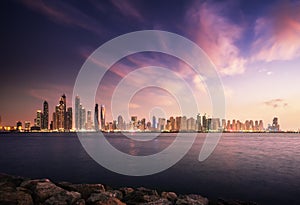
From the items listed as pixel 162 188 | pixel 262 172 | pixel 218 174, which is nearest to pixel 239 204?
pixel 162 188

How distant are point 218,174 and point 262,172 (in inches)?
232

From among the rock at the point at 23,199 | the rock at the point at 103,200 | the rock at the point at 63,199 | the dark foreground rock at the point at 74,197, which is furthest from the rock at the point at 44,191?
the rock at the point at 103,200

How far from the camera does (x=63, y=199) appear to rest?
1177 cm

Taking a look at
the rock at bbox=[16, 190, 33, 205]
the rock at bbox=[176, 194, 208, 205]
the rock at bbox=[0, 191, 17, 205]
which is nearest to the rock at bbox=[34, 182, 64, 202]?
the rock at bbox=[16, 190, 33, 205]

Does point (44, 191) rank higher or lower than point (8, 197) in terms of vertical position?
lower

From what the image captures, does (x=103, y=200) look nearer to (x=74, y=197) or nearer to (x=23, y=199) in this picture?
(x=74, y=197)

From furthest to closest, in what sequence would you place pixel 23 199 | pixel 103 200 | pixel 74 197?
pixel 74 197 → pixel 103 200 → pixel 23 199

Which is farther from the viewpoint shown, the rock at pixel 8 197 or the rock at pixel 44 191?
the rock at pixel 44 191

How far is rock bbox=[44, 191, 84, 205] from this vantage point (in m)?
11.5

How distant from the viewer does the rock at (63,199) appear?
1153cm

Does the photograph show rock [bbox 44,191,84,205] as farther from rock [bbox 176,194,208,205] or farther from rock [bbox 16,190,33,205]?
rock [bbox 176,194,208,205]

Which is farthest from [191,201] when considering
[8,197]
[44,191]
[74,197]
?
[8,197]

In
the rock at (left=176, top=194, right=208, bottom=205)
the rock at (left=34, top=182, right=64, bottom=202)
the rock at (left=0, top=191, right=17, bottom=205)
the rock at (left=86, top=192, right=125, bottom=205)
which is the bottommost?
the rock at (left=176, top=194, right=208, bottom=205)

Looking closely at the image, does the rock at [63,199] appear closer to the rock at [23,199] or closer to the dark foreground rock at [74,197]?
the dark foreground rock at [74,197]
